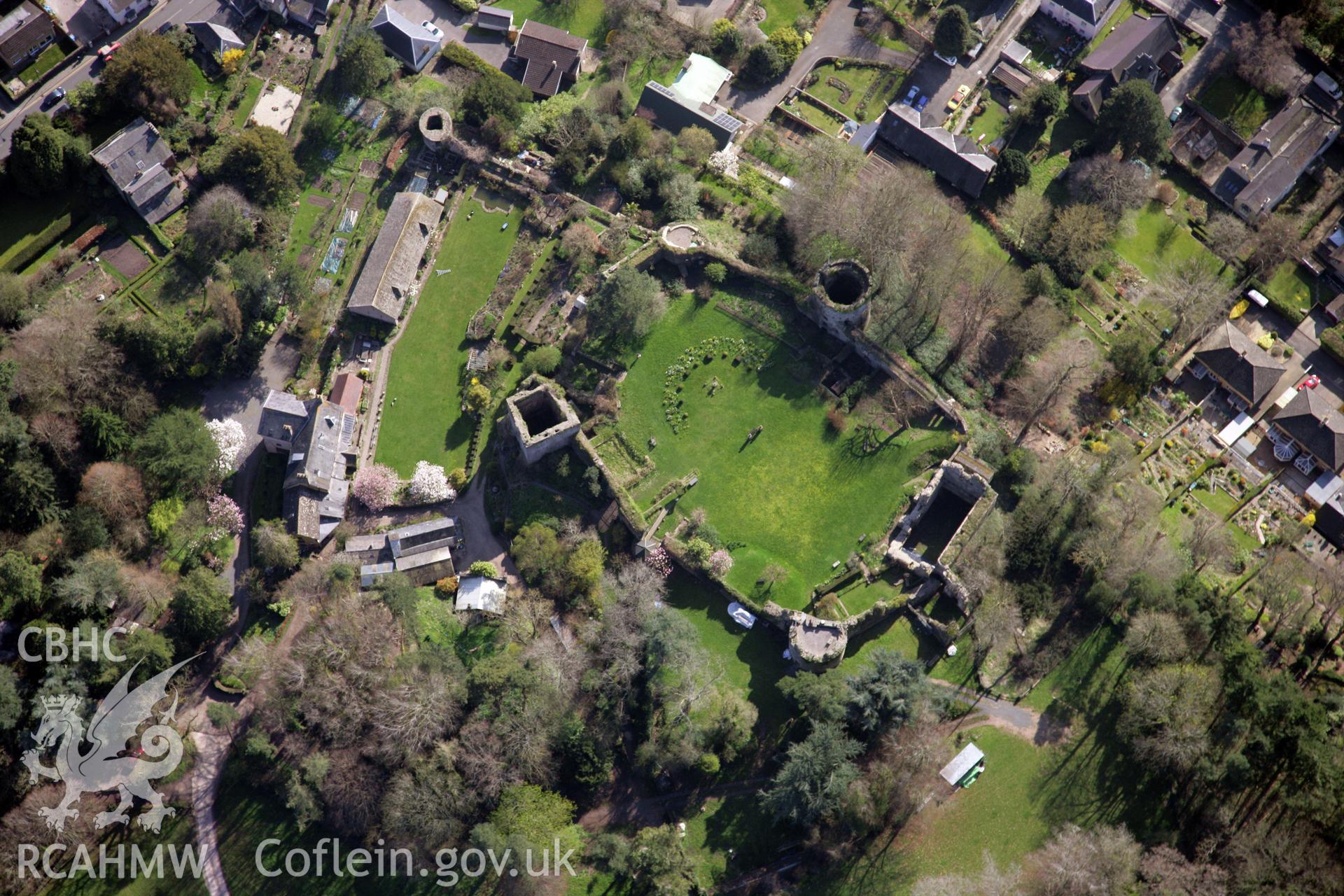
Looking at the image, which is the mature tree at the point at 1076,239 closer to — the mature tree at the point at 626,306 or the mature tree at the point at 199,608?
the mature tree at the point at 626,306

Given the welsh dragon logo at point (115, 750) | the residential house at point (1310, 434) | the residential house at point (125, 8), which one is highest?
the residential house at point (1310, 434)

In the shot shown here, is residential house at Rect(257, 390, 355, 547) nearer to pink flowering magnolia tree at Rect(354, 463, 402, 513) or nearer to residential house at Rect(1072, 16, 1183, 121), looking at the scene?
pink flowering magnolia tree at Rect(354, 463, 402, 513)

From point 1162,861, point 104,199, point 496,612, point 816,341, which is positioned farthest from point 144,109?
point 1162,861

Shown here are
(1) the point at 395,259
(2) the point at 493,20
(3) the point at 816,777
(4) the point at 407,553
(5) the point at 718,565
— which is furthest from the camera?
(2) the point at 493,20

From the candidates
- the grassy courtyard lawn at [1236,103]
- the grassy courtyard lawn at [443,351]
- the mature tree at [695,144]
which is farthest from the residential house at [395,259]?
the grassy courtyard lawn at [1236,103]

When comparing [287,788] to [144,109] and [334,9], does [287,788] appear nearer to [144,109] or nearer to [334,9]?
[144,109]

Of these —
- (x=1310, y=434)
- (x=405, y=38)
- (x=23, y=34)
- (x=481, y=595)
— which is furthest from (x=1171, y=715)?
(x=23, y=34)

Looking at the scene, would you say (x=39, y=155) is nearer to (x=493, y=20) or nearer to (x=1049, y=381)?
(x=493, y=20)

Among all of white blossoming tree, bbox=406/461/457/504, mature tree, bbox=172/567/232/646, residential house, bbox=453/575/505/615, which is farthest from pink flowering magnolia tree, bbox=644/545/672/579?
mature tree, bbox=172/567/232/646
